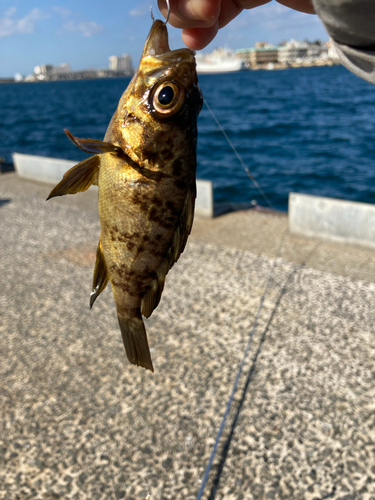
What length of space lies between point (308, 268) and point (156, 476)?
162 inches

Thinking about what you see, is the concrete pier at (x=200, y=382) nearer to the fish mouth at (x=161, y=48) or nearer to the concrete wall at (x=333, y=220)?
the concrete wall at (x=333, y=220)

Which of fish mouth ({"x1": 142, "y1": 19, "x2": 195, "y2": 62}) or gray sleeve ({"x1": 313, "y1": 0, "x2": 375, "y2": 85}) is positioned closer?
gray sleeve ({"x1": 313, "y1": 0, "x2": 375, "y2": 85})

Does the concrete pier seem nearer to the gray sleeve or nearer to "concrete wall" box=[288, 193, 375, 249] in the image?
"concrete wall" box=[288, 193, 375, 249]

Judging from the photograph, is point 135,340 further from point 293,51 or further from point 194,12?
point 293,51

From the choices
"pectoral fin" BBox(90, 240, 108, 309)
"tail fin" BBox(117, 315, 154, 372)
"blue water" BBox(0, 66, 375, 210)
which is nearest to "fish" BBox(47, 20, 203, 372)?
"pectoral fin" BBox(90, 240, 108, 309)

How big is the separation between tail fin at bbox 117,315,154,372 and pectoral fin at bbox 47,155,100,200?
67 centimetres

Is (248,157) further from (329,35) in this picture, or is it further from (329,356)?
(329,35)

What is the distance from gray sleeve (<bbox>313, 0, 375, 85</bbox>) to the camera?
152 centimetres

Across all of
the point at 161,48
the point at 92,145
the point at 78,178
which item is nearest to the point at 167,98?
the point at 161,48

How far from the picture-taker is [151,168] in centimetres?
172

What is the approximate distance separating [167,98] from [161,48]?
29 centimetres

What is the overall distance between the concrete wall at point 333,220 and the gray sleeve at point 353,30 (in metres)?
5.26

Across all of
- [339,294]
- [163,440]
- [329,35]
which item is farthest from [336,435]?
[329,35]

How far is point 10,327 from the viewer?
5621 mm
